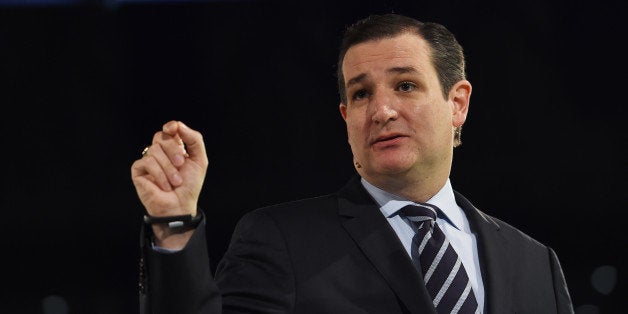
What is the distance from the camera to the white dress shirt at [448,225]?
6.66 ft

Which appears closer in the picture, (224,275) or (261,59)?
(224,275)

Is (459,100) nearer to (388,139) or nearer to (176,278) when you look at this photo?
(388,139)

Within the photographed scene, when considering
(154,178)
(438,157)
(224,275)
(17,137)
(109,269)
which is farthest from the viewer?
Result: (109,269)

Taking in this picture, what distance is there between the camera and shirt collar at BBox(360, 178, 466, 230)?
2096 mm

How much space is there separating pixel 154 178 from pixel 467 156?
94.6 inches

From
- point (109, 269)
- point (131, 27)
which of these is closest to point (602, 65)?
point (131, 27)

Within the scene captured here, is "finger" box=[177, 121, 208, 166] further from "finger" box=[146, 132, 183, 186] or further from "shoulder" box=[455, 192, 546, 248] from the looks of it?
"shoulder" box=[455, 192, 546, 248]

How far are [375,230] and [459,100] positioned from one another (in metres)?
0.51

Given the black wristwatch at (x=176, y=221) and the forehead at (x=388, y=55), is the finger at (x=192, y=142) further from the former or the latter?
Answer: the forehead at (x=388, y=55)

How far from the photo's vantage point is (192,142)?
1.59 metres

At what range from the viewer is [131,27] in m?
3.65

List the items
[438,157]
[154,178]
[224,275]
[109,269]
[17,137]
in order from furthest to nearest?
[109,269]
[17,137]
[438,157]
[224,275]
[154,178]

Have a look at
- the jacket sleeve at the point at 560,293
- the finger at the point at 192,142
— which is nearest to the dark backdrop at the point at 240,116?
the jacket sleeve at the point at 560,293

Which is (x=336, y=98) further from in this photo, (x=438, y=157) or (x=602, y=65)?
(x=438, y=157)
